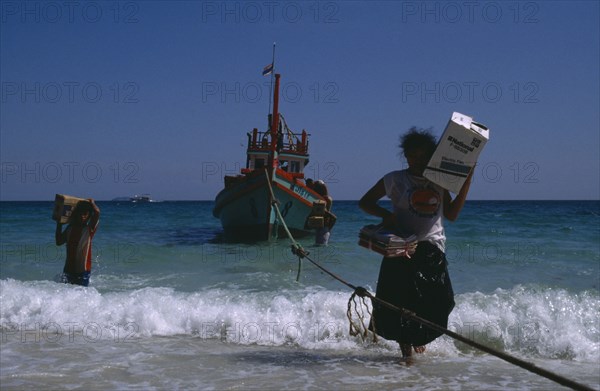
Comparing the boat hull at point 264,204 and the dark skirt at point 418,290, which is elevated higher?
the dark skirt at point 418,290

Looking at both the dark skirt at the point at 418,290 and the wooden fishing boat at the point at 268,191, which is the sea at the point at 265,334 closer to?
the dark skirt at the point at 418,290

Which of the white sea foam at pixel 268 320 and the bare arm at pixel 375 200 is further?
the white sea foam at pixel 268 320

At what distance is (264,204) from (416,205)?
42.0 ft

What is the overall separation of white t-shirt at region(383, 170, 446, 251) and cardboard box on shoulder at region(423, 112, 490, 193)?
178 mm

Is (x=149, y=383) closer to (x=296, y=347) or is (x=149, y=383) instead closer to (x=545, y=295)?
(x=296, y=347)

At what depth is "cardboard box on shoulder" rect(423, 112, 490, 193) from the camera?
10.8ft

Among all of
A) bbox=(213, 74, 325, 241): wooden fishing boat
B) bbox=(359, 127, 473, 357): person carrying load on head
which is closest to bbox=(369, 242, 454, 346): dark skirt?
bbox=(359, 127, 473, 357): person carrying load on head

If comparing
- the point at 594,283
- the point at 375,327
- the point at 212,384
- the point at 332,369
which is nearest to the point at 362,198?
the point at 375,327

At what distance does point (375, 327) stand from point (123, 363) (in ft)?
6.42

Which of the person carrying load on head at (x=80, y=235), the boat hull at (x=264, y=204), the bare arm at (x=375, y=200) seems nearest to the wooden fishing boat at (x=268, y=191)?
the boat hull at (x=264, y=204)

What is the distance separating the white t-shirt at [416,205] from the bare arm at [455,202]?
45 millimetres

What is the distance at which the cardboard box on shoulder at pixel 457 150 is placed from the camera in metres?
3.29

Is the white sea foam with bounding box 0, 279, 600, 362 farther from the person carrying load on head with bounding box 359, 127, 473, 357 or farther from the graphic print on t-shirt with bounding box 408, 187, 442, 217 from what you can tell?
the graphic print on t-shirt with bounding box 408, 187, 442, 217

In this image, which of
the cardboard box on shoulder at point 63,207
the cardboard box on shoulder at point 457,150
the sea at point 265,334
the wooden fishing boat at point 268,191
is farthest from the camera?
the wooden fishing boat at point 268,191
